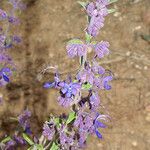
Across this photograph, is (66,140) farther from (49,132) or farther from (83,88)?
(83,88)

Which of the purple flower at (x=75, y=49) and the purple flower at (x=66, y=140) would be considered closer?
the purple flower at (x=75, y=49)

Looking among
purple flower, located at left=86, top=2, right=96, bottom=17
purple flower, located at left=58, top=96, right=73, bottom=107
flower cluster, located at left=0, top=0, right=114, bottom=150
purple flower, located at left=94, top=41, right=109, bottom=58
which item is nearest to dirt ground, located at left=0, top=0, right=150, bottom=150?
flower cluster, located at left=0, top=0, right=114, bottom=150

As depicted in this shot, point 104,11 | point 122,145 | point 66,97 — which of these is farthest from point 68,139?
point 122,145

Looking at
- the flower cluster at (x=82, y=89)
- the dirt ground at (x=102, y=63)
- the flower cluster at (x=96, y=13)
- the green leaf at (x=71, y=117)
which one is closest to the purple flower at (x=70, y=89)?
the flower cluster at (x=82, y=89)

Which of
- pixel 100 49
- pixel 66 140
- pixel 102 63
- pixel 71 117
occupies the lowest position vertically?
pixel 102 63

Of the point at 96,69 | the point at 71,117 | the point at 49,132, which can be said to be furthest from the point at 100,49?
the point at 49,132

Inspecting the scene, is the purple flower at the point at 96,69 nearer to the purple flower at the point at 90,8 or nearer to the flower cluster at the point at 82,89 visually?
the flower cluster at the point at 82,89
